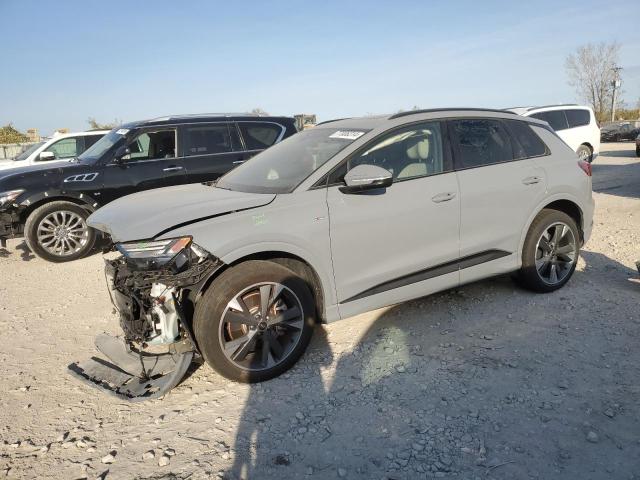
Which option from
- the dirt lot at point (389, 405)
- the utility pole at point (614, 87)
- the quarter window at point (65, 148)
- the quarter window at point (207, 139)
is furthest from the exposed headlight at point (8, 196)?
the utility pole at point (614, 87)

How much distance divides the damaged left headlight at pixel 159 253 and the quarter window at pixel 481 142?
2.41 m

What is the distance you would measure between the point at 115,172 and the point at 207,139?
1489 mm

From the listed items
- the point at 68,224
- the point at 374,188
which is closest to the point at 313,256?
the point at 374,188

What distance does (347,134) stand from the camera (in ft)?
13.0

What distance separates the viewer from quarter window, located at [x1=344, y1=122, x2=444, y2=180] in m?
3.81

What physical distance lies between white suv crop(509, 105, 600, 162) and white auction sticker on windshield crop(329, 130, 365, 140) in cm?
992

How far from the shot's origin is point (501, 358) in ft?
11.7

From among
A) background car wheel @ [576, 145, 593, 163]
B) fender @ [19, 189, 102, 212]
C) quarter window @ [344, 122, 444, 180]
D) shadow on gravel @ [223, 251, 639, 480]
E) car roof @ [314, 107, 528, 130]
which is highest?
car roof @ [314, 107, 528, 130]

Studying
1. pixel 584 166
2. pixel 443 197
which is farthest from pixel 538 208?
pixel 443 197

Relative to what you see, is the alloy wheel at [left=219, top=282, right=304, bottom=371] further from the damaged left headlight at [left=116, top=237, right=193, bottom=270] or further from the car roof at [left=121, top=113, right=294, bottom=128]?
the car roof at [left=121, top=113, right=294, bottom=128]

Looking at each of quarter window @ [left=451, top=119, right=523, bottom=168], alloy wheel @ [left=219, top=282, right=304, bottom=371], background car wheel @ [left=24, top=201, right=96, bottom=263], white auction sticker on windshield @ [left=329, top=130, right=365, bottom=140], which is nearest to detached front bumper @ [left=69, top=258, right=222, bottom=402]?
alloy wheel @ [left=219, top=282, right=304, bottom=371]

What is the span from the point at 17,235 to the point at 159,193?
4078 millimetres

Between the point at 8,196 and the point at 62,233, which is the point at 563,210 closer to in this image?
the point at 62,233

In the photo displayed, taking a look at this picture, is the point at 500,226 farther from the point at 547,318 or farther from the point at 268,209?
the point at 268,209
